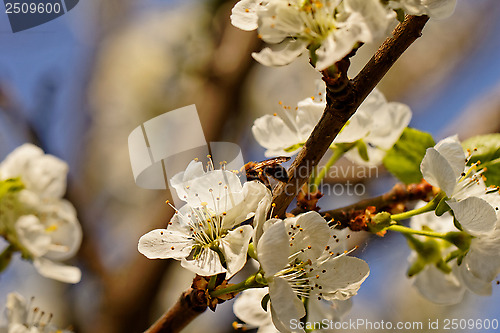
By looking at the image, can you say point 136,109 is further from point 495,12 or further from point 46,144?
point 495,12

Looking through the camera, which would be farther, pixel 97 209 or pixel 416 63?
pixel 416 63

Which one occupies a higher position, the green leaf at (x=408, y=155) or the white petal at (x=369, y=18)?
the white petal at (x=369, y=18)

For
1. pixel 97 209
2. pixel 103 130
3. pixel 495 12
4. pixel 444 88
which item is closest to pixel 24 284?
pixel 97 209

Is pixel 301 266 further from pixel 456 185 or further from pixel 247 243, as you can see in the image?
pixel 456 185

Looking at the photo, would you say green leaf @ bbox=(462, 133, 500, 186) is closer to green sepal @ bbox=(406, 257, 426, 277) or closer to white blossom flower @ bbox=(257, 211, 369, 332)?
green sepal @ bbox=(406, 257, 426, 277)

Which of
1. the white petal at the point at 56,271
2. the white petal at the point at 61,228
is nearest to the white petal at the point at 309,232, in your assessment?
the white petal at the point at 56,271

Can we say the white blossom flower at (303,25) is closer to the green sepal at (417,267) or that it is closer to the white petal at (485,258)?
the white petal at (485,258)
